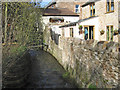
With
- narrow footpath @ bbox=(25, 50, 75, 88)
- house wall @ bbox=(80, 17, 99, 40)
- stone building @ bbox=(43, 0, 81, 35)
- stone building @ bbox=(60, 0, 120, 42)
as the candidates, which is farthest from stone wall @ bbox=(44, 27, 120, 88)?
stone building @ bbox=(43, 0, 81, 35)

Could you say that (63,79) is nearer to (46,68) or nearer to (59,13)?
(46,68)

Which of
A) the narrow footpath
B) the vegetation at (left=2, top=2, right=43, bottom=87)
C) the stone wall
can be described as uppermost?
the vegetation at (left=2, top=2, right=43, bottom=87)

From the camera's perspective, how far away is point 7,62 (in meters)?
4.29

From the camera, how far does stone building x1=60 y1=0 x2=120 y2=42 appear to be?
36.9 feet

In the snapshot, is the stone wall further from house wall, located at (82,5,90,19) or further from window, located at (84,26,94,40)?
house wall, located at (82,5,90,19)

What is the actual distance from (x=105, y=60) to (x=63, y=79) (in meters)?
5.42

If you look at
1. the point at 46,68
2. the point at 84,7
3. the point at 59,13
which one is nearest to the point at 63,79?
the point at 46,68

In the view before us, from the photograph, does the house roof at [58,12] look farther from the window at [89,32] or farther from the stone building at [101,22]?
the window at [89,32]

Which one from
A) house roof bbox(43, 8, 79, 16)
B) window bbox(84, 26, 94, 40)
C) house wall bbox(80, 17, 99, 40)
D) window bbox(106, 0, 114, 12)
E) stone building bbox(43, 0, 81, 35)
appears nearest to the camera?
window bbox(106, 0, 114, 12)

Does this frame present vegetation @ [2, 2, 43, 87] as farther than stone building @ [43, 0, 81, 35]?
No

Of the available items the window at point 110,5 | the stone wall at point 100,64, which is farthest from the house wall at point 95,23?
the stone wall at point 100,64

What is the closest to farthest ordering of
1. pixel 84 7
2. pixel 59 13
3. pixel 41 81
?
pixel 41 81 < pixel 84 7 < pixel 59 13

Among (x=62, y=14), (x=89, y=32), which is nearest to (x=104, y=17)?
(x=89, y=32)

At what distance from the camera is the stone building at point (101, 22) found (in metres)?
11.2
